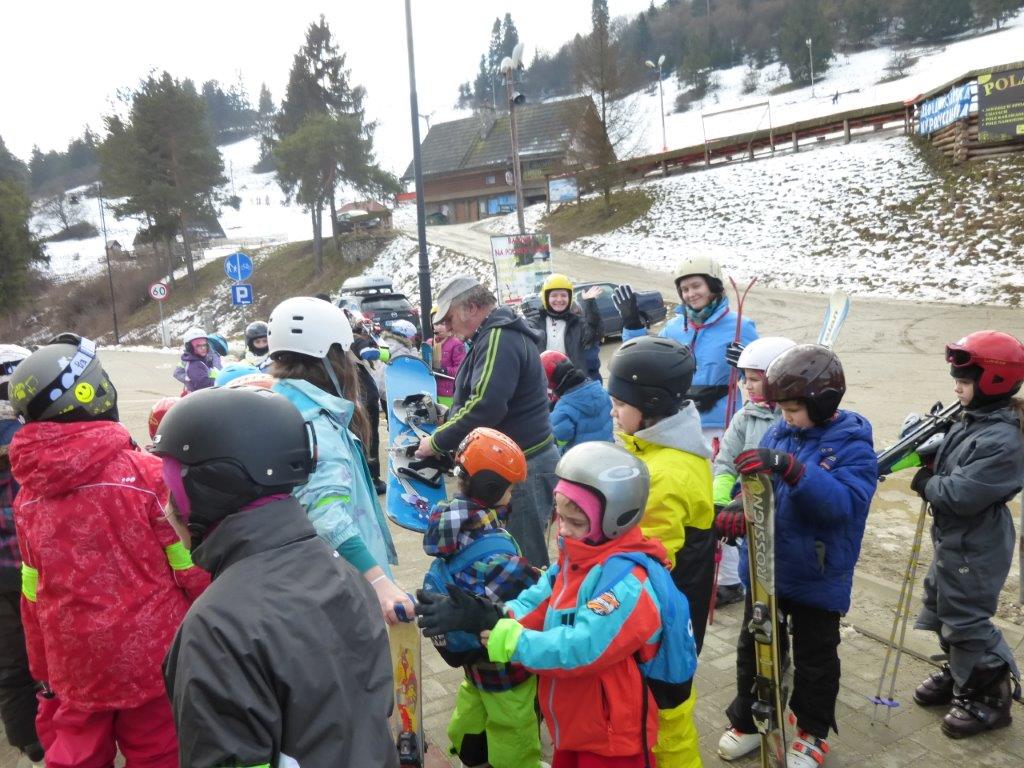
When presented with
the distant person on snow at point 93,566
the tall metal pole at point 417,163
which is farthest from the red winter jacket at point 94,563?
the tall metal pole at point 417,163

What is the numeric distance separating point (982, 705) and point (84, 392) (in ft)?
13.1

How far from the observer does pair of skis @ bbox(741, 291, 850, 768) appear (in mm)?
2779

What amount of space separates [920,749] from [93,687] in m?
3.38

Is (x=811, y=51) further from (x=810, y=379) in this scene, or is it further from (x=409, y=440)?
(x=810, y=379)

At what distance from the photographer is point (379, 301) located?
1845 centimetres

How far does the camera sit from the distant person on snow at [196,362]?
8.22 metres

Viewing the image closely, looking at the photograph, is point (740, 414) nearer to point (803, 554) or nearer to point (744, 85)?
point (803, 554)

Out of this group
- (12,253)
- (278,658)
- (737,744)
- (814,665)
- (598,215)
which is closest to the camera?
(278,658)

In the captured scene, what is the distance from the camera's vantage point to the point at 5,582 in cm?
329

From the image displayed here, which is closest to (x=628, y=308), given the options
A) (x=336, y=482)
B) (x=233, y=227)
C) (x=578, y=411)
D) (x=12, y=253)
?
(x=578, y=411)

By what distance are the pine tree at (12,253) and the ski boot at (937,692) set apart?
4320cm

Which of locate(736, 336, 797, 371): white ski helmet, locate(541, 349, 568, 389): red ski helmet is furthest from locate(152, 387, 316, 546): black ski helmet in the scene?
locate(541, 349, 568, 389): red ski helmet

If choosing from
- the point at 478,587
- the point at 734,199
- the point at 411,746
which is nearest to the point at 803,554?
the point at 478,587

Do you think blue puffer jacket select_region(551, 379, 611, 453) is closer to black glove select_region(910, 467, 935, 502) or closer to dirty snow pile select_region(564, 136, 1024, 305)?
black glove select_region(910, 467, 935, 502)
